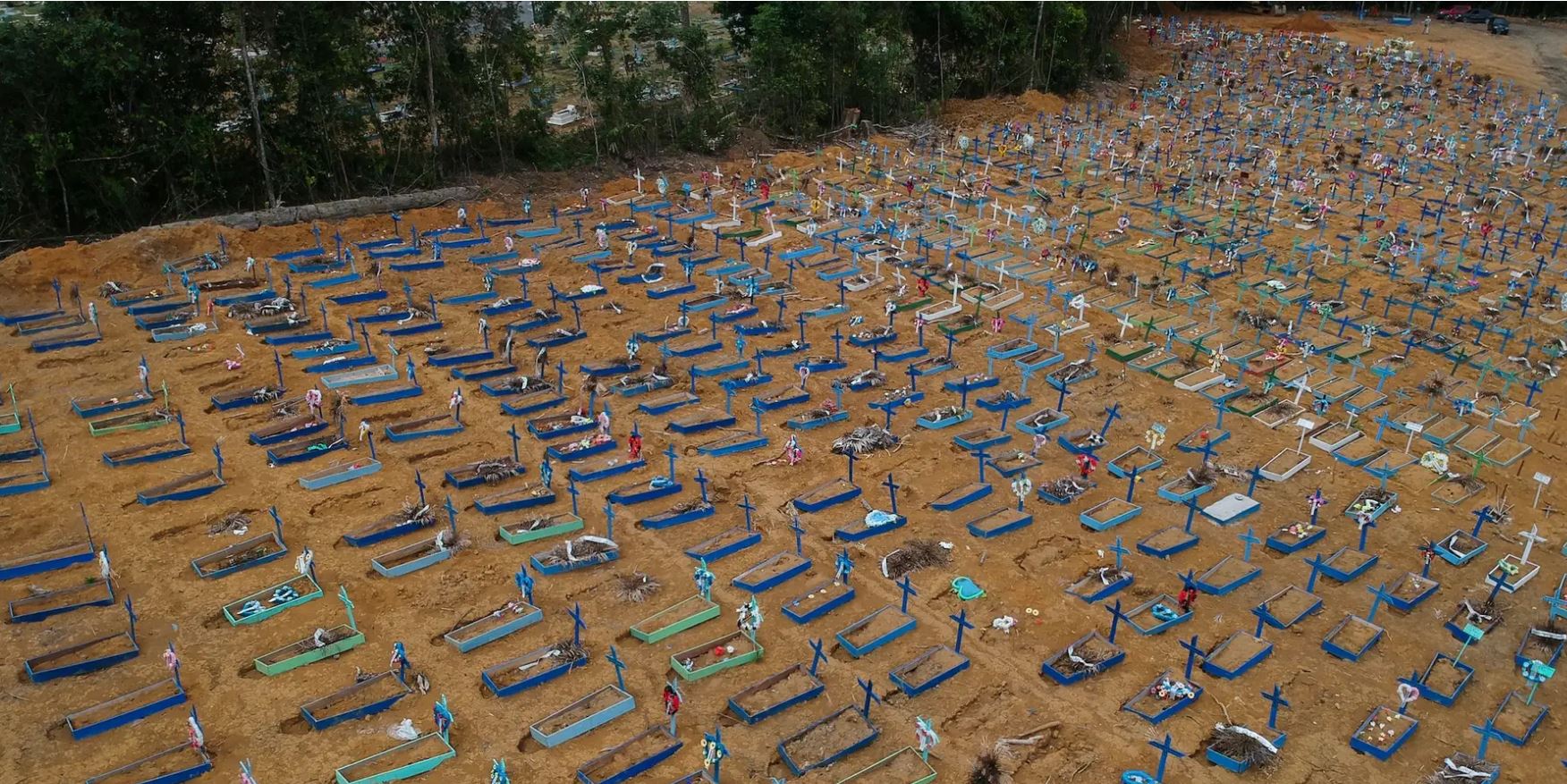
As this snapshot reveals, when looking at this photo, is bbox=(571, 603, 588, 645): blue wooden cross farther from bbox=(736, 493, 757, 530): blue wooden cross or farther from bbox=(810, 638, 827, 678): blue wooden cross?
bbox=(810, 638, 827, 678): blue wooden cross

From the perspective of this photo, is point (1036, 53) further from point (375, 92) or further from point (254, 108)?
point (254, 108)

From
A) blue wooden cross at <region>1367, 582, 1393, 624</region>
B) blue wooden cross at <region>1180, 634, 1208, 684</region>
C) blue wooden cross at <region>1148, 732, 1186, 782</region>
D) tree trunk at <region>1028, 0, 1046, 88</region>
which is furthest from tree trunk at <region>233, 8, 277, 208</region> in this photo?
tree trunk at <region>1028, 0, 1046, 88</region>

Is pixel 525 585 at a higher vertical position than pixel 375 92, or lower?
lower

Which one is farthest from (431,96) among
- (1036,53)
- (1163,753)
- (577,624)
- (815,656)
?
(1163,753)

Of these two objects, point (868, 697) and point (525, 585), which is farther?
point (525, 585)

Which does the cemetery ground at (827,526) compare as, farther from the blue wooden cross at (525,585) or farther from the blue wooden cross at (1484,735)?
the blue wooden cross at (525,585)

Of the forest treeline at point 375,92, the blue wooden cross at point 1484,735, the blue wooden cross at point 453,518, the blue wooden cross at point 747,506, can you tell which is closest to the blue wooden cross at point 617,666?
the blue wooden cross at point 747,506
